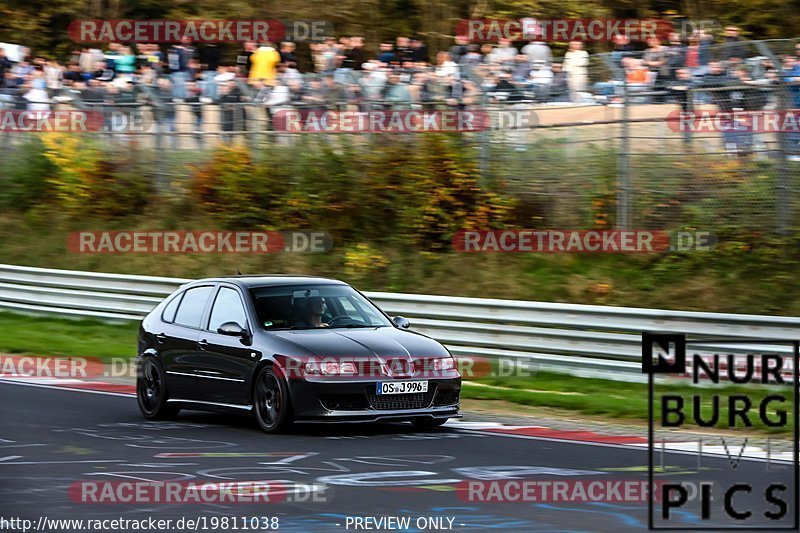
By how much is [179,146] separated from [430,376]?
13939 mm

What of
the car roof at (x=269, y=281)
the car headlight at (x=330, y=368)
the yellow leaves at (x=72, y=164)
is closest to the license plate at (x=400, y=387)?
the car headlight at (x=330, y=368)

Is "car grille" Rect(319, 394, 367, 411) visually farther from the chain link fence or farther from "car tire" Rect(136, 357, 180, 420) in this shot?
the chain link fence

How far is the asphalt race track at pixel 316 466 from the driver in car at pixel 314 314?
933 mm

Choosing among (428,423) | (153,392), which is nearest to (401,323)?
(428,423)

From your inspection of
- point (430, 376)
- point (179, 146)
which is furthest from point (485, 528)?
point (179, 146)

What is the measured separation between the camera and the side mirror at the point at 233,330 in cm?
1245

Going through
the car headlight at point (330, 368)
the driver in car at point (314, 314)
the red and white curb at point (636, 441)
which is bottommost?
the red and white curb at point (636, 441)

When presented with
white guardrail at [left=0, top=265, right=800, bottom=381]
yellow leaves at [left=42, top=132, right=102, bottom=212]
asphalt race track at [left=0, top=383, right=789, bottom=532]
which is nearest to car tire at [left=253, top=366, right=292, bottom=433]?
asphalt race track at [left=0, top=383, right=789, bottom=532]

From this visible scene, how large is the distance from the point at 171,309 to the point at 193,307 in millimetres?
467

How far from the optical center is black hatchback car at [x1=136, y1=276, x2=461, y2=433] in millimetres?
11742

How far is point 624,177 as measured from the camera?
19.3 meters

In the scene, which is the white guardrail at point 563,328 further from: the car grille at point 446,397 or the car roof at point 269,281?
the car roof at point 269,281

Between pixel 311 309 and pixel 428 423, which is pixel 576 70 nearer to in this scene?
pixel 311 309

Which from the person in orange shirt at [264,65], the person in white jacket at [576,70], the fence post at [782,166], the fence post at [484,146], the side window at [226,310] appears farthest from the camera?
the person in orange shirt at [264,65]
